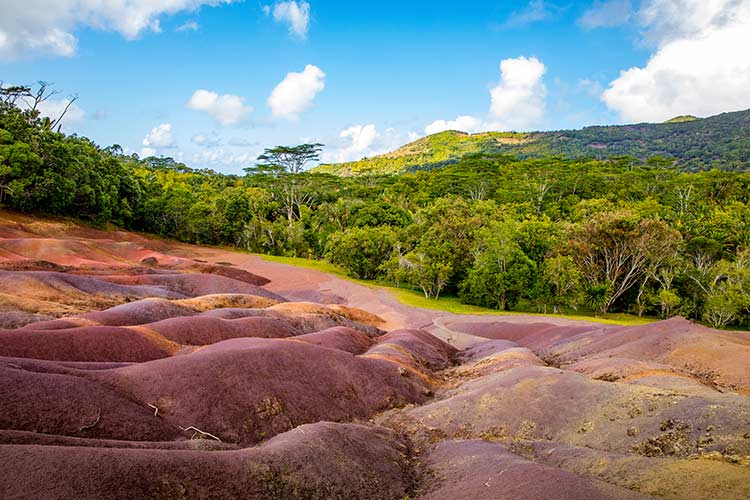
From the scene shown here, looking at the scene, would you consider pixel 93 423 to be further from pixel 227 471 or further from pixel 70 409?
pixel 227 471

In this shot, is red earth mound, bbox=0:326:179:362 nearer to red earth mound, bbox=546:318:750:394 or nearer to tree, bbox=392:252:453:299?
red earth mound, bbox=546:318:750:394

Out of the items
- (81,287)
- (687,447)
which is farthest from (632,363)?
(81,287)

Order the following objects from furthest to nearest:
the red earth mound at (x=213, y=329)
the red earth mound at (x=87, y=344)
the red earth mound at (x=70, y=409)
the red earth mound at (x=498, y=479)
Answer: the red earth mound at (x=213, y=329), the red earth mound at (x=87, y=344), the red earth mound at (x=70, y=409), the red earth mound at (x=498, y=479)

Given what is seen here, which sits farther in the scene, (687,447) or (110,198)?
(110,198)

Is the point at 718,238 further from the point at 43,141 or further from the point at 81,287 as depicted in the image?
the point at 43,141

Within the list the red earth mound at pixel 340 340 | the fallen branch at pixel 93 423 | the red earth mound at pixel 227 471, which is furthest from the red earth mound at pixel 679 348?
the fallen branch at pixel 93 423

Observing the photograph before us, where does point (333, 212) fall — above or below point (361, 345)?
above

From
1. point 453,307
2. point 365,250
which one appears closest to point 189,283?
point 365,250

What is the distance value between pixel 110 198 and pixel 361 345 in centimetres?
6624

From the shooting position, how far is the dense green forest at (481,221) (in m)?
47.3

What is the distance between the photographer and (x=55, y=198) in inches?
2643

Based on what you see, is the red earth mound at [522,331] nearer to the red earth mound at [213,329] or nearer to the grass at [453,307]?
the grass at [453,307]

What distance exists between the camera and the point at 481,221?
180 ft

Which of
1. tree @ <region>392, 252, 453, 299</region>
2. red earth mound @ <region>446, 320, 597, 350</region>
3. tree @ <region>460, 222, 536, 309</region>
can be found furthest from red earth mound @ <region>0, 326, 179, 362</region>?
tree @ <region>392, 252, 453, 299</region>
